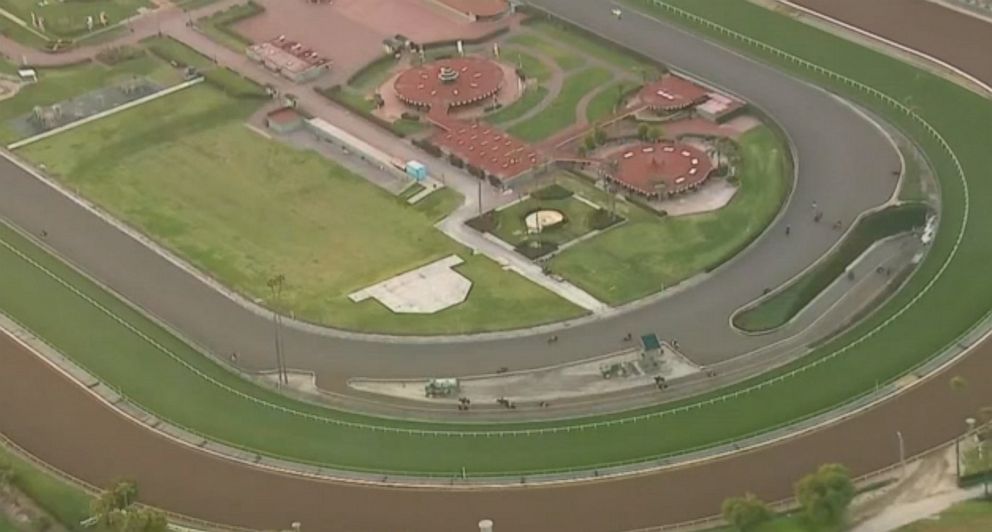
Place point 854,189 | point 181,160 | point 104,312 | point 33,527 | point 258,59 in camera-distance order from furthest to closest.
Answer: point 258,59
point 181,160
point 854,189
point 104,312
point 33,527

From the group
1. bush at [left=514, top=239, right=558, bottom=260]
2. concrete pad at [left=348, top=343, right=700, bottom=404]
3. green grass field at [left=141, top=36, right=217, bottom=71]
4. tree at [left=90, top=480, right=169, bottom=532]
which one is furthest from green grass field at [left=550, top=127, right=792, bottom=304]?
green grass field at [left=141, top=36, right=217, bottom=71]

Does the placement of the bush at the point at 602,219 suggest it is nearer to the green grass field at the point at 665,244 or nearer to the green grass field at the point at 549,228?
the green grass field at the point at 549,228

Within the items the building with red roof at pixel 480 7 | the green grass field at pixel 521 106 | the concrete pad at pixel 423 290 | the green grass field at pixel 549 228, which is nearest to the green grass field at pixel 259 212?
the concrete pad at pixel 423 290

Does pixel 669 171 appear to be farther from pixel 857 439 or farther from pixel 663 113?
pixel 857 439

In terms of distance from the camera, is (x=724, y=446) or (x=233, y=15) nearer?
(x=724, y=446)

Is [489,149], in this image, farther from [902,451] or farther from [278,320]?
[902,451]

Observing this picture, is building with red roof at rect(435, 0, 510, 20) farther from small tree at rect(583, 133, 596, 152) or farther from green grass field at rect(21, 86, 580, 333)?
small tree at rect(583, 133, 596, 152)


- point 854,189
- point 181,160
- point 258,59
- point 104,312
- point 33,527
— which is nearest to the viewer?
point 33,527

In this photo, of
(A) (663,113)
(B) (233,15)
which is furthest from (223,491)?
(B) (233,15)
